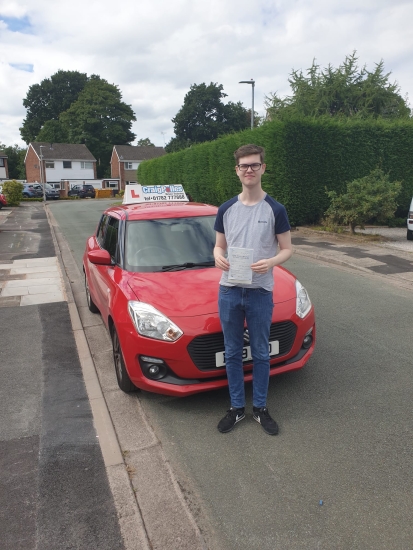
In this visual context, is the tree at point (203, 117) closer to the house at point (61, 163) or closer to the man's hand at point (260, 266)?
the house at point (61, 163)

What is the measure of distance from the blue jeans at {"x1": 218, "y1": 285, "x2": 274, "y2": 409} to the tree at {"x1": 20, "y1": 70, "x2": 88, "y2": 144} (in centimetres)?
10290

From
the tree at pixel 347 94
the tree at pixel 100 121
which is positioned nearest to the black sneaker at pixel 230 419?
the tree at pixel 347 94

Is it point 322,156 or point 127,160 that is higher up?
point 127,160

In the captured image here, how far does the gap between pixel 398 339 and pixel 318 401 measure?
6.30ft

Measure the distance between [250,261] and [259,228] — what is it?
26cm

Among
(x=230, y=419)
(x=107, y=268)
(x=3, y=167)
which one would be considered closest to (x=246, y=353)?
(x=230, y=419)

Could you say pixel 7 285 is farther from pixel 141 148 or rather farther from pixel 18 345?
pixel 141 148

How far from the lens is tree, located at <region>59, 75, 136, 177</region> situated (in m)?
81.4

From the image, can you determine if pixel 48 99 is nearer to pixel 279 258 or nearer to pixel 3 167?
pixel 3 167

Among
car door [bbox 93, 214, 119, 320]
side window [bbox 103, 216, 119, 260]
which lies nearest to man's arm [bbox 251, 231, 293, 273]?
car door [bbox 93, 214, 119, 320]

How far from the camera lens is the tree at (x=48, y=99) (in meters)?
95.5

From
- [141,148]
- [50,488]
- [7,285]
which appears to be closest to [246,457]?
[50,488]

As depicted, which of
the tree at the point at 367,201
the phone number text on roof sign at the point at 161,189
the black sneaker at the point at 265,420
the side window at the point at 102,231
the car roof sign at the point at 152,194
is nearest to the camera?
the black sneaker at the point at 265,420

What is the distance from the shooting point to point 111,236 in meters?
5.34
